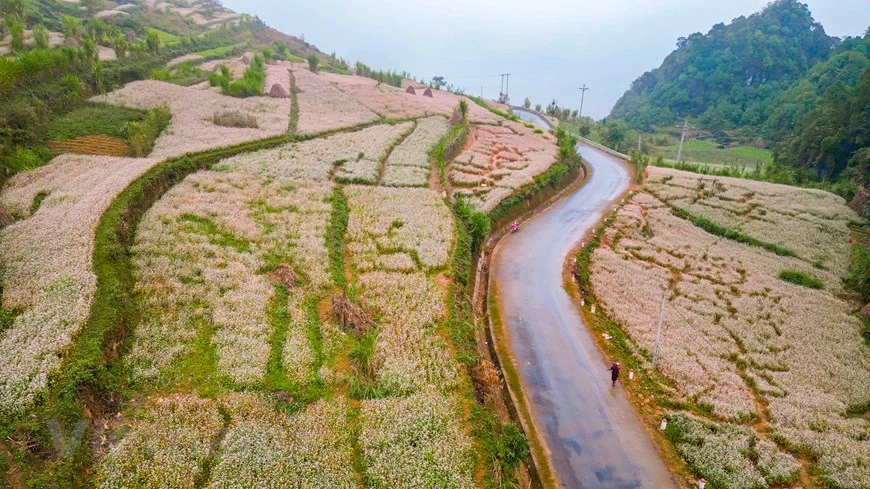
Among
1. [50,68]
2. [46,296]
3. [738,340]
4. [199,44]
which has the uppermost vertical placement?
[199,44]

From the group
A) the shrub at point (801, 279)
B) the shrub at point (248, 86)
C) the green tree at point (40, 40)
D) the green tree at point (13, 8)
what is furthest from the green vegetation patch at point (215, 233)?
the green tree at point (13, 8)

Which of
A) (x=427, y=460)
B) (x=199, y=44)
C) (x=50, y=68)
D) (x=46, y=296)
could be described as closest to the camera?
(x=427, y=460)

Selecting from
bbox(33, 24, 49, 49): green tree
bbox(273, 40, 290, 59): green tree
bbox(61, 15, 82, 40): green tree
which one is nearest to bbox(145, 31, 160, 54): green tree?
bbox(61, 15, 82, 40): green tree

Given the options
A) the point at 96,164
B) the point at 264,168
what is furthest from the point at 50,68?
the point at 264,168

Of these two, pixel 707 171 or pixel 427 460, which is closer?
pixel 427 460

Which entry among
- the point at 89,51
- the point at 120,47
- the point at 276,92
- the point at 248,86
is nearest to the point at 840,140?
the point at 276,92

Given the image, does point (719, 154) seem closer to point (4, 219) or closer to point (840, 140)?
point (840, 140)

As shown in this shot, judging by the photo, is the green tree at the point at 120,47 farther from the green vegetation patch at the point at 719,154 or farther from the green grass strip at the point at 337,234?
the green vegetation patch at the point at 719,154

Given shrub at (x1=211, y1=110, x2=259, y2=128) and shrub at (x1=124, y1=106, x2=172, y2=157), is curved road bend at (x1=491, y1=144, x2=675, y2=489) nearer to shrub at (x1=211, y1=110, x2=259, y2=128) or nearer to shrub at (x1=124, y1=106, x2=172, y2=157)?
shrub at (x1=124, y1=106, x2=172, y2=157)

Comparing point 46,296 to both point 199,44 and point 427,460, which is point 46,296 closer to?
point 427,460
